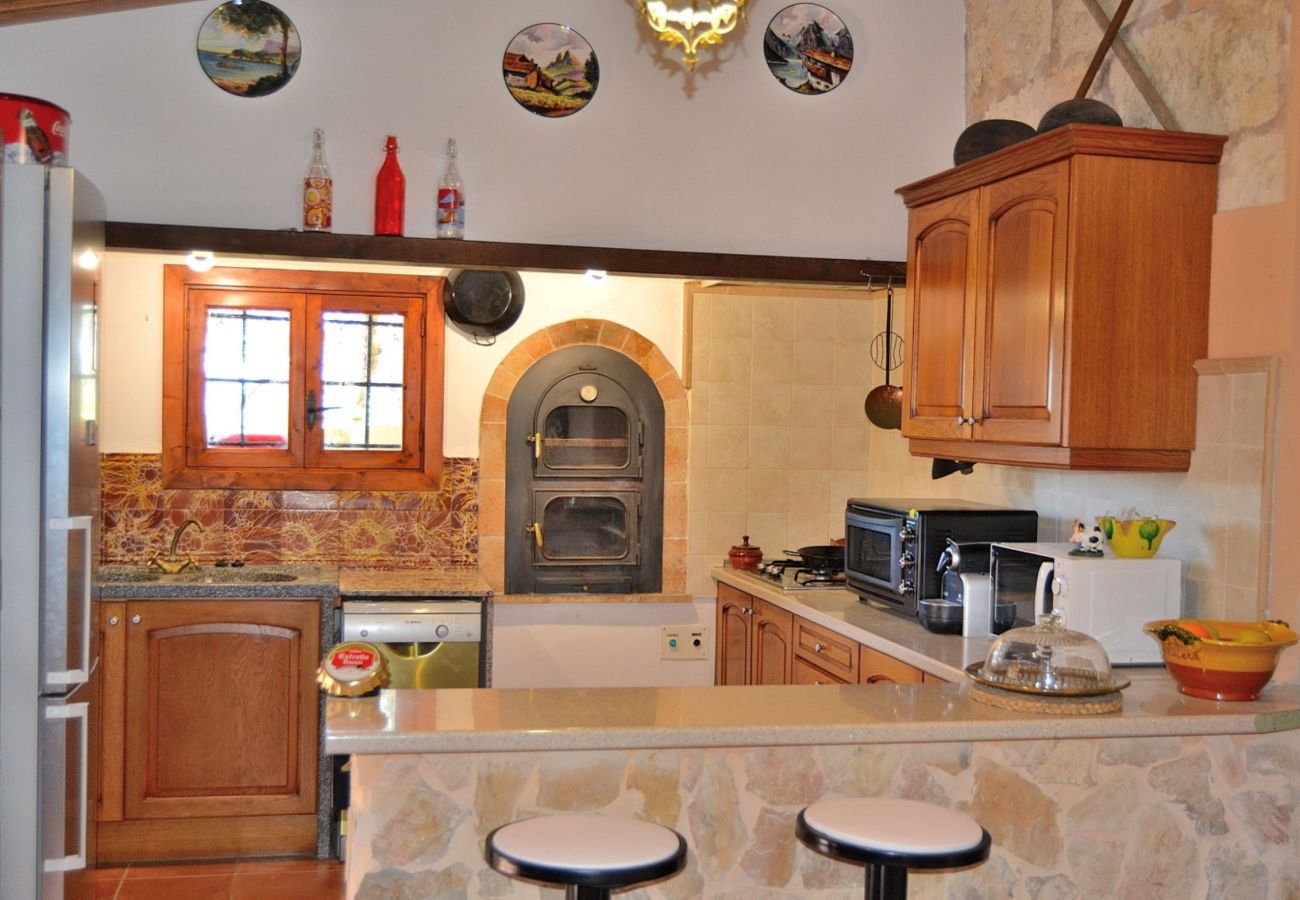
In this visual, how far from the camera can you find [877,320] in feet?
19.5

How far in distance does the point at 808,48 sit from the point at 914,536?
1627 mm

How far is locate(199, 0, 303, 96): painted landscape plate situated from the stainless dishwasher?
1880mm

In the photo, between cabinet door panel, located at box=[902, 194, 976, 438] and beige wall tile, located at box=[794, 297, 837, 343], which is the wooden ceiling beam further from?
beige wall tile, located at box=[794, 297, 837, 343]

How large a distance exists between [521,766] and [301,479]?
3.11m

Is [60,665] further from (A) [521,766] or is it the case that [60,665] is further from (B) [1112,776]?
(B) [1112,776]

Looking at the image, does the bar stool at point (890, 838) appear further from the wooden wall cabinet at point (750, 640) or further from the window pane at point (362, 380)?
the window pane at point (362, 380)

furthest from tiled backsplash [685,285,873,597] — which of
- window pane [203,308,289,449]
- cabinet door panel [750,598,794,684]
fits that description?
window pane [203,308,289,449]

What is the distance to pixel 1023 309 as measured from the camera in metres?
3.53

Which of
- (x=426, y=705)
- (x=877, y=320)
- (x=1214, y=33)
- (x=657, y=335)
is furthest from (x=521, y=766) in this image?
(x=877, y=320)

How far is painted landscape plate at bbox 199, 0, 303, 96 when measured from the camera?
12.9 feet

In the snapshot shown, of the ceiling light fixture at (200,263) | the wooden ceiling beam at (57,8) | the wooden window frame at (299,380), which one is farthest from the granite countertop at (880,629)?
the wooden ceiling beam at (57,8)

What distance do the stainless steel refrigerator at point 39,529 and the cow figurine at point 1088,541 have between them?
8.41 ft

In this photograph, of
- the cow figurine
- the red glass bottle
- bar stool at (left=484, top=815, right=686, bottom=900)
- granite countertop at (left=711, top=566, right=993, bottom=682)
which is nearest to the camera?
bar stool at (left=484, top=815, right=686, bottom=900)

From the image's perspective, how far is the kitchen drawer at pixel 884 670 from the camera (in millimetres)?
3863
